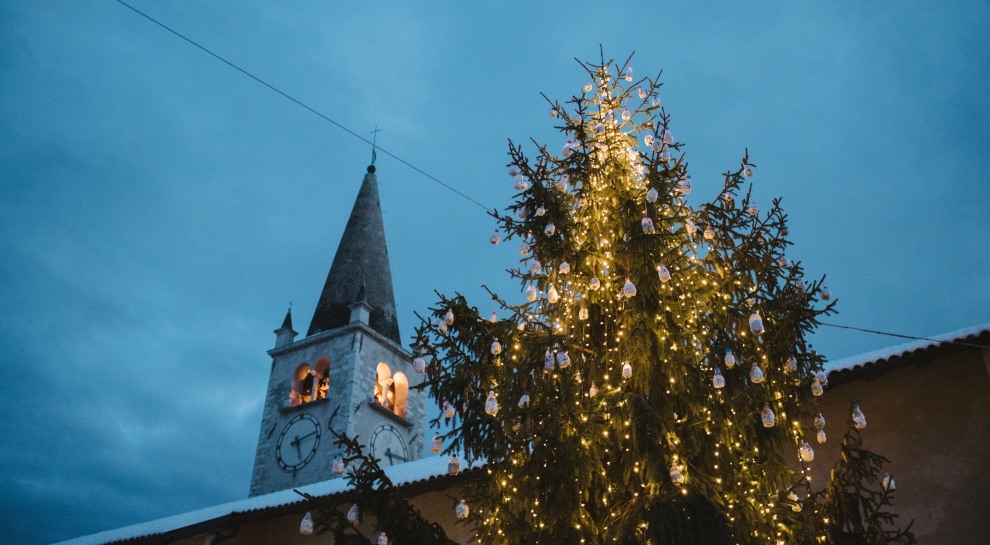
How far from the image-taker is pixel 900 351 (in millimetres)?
7434

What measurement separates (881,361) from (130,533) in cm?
1395

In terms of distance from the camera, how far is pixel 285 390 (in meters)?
24.0

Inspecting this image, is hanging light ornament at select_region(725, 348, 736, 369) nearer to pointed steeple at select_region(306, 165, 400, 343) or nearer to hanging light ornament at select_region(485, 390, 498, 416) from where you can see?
hanging light ornament at select_region(485, 390, 498, 416)

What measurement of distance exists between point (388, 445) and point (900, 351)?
18458mm

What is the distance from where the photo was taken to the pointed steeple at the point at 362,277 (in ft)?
84.0

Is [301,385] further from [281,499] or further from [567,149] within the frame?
[567,149]

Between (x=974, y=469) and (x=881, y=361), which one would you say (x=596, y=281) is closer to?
(x=881, y=361)

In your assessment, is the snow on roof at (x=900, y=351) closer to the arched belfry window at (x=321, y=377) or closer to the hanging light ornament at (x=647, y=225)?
the hanging light ornament at (x=647, y=225)

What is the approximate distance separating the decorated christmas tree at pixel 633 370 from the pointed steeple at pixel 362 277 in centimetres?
1891

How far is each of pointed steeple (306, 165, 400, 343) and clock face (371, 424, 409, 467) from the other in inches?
144

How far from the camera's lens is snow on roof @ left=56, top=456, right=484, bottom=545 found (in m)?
10.4

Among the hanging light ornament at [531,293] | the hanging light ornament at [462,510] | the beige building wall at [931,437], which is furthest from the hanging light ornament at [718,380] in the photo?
the beige building wall at [931,437]

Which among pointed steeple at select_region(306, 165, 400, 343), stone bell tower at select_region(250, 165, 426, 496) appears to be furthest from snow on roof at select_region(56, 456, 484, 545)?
pointed steeple at select_region(306, 165, 400, 343)

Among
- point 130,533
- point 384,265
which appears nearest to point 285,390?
point 384,265
